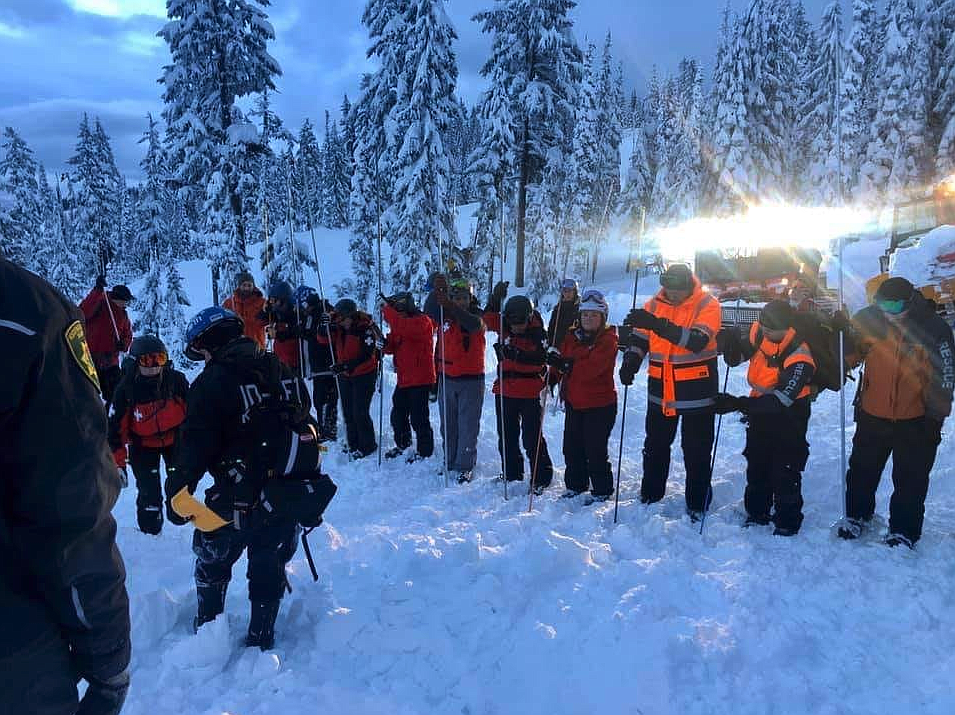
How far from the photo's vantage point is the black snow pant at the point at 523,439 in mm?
6828

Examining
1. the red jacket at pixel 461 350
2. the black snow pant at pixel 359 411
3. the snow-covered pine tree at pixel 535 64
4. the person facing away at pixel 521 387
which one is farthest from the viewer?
the snow-covered pine tree at pixel 535 64

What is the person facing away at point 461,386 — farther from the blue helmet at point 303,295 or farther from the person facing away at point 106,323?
the person facing away at point 106,323

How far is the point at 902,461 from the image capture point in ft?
16.3

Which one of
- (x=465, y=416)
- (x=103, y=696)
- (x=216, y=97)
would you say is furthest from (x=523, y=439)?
(x=216, y=97)

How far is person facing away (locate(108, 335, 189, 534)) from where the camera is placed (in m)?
5.34

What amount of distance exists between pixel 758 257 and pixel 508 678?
716 inches

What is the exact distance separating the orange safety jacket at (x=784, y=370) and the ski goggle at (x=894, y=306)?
25.7 inches

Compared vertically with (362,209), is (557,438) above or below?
below

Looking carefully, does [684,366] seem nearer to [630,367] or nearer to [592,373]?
[630,367]

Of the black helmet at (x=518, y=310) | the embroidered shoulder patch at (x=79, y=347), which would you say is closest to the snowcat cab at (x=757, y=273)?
the black helmet at (x=518, y=310)

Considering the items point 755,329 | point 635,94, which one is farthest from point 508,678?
point 635,94

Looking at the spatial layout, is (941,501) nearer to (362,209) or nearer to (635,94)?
(362,209)

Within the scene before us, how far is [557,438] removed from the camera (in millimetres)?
9180

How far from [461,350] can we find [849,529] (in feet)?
13.9
